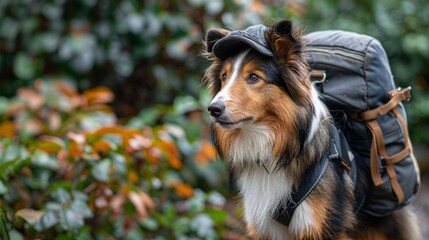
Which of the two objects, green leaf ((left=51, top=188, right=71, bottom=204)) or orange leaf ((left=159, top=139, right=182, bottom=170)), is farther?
orange leaf ((left=159, top=139, right=182, bottom=170))

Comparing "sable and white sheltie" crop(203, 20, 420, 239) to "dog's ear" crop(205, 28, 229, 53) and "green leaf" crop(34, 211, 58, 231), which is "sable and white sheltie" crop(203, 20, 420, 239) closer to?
"dog's ear" crop(205, 28, 229, 53)

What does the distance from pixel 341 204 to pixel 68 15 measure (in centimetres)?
342

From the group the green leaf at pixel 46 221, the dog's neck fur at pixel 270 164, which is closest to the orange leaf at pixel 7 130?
the green leaf at pixel 46 221

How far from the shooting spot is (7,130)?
15.0 feet

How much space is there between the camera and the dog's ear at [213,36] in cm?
323

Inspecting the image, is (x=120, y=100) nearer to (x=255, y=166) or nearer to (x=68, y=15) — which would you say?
(x=68, y=15)

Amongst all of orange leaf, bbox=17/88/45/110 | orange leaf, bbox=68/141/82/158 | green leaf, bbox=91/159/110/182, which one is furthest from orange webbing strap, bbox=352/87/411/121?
orange leaf, bbox=17/88/45/110

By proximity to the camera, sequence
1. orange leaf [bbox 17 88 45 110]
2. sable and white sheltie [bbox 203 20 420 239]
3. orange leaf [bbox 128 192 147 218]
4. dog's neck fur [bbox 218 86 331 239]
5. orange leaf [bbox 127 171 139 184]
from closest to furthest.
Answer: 1. sable and white sheltie [bbox 203 20 420 239]
2. dog's neck fur [bbox 218 86 331 239]
3. orange leaf [bbox 128 192 147 218]
4. orange leaf [bbox 127 171 139 184]
5. orange leaf [bbox 17 88 45 110]

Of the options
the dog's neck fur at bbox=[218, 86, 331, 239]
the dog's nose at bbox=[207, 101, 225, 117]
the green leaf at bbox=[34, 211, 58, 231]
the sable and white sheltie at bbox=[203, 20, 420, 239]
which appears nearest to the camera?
the dog's nose at bbox=[207, 101, 225, 117]

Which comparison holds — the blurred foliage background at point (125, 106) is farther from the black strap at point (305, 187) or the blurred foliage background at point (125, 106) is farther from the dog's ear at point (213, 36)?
the black strap at point (305, 187)

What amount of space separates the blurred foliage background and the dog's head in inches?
45.9

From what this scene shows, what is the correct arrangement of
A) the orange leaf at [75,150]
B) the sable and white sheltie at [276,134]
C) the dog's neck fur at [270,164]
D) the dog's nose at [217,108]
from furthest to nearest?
1. the orange leaf at [75,150]
2. the dog's neck fur at [270,164]
3. the sable and white sheltie at [276,134]
4. the dog's nose at [217,108]

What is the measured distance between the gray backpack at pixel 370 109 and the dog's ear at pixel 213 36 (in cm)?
53

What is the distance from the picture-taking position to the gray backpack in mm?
3428
